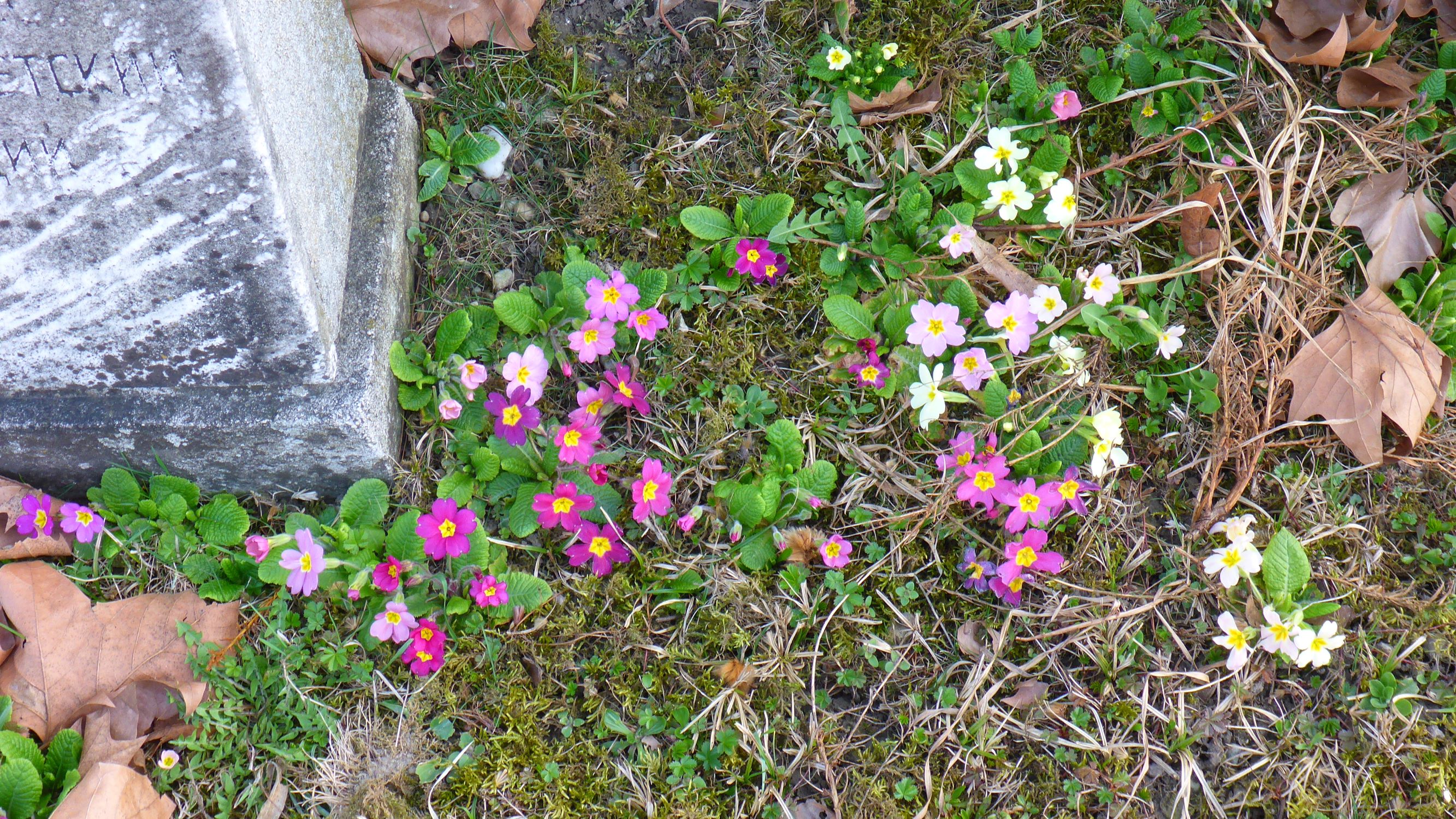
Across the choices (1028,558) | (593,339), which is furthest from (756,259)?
(1028,558)

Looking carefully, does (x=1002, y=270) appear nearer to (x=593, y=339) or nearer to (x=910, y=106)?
(x=910, y=106)

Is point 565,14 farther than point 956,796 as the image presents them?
Yes

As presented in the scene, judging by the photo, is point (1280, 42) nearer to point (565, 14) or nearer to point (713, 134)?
point (713, 134)

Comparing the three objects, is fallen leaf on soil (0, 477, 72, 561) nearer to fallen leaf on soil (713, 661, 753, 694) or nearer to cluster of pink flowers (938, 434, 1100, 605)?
fallen leaf on soil (713, 661, 753, 694)

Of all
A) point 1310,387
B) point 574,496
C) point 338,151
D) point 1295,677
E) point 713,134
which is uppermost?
point 338,151

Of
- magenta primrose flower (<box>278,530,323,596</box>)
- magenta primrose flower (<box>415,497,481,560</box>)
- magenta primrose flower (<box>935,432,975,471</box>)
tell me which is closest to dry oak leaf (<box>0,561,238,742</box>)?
magenta primrose flower (<box>278,530,323,596</box>)

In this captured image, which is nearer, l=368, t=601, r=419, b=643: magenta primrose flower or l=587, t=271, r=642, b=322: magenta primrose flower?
l=368, t=601, r=419, b=643: magenta primrose flower

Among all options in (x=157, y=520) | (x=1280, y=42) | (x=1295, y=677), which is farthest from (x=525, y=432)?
(x=1280, y=42)
